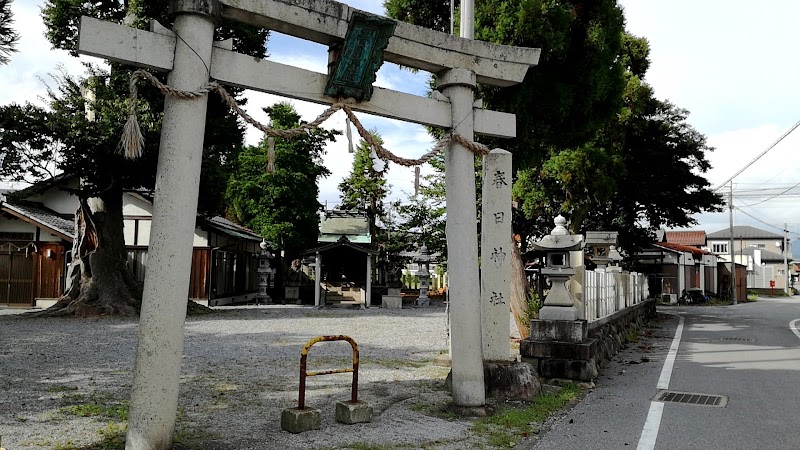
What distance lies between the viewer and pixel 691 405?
7156 millimetres

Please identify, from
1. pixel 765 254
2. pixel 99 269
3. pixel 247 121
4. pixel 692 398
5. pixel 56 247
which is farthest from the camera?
pixel 765 254

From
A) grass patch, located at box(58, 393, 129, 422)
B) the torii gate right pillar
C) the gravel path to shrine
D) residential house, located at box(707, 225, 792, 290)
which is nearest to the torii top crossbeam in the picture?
the torii gate right pillar

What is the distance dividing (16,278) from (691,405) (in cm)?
2381

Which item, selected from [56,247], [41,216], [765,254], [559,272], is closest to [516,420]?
[559,272]

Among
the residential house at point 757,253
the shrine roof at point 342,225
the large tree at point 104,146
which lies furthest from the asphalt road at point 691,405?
the residential house at point 757,253

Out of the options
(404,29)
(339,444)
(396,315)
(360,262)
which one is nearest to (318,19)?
(404,29)

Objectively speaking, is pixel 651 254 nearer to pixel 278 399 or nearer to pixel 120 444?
pixel 278 399

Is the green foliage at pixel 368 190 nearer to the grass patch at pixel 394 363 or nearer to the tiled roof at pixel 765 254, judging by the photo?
the grass patch at pixel 394 363

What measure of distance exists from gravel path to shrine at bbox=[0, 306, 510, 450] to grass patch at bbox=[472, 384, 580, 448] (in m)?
0.19

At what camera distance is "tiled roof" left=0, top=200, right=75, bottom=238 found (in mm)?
20781

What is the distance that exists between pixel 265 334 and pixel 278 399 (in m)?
7.54

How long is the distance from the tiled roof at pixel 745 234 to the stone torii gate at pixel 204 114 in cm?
7057

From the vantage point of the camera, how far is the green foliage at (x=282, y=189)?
28.8 meters

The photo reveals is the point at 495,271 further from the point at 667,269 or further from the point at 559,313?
the point at 667,269
